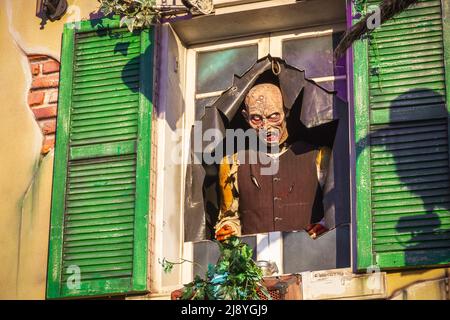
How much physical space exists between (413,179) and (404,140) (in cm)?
25

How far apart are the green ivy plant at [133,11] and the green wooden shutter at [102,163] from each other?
0.15 metres

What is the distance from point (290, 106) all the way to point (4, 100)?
6.07 feet

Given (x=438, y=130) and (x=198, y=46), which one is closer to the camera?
(x=438, y=130)

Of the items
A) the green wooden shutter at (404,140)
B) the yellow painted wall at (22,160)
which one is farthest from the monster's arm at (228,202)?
the yellow painted wall at (22,160)

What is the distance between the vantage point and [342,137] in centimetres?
904

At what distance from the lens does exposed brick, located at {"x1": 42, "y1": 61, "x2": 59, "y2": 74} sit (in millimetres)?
9562

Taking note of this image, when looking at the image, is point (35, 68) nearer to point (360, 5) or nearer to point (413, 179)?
point (360, 5)

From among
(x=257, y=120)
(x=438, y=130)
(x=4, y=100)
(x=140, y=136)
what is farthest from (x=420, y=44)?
(x=4, y=100)

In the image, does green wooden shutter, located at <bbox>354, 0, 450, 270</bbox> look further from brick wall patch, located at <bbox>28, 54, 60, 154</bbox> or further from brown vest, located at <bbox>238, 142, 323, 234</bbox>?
brick wall patch, located at <bbox>28, 54, 60, 154</bbox>

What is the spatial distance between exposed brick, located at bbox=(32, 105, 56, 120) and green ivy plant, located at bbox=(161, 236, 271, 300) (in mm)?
1953

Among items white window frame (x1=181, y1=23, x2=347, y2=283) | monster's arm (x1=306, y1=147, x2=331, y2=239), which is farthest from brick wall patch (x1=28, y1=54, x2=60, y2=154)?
monster's arm (x1=306, y1=147, x2=331, y2=239)
